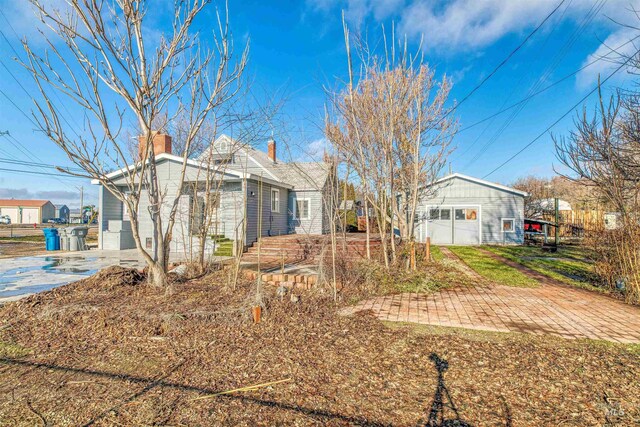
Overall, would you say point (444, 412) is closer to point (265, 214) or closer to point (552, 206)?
point (265, 214)

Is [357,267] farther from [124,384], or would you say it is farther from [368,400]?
[124,384]

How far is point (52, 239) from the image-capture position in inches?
535

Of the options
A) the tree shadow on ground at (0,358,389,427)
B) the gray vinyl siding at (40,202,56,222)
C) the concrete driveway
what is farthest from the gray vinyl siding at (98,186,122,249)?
the gray vinyl siding at (40,202,56,222)

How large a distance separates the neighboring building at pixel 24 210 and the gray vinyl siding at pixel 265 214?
227ft

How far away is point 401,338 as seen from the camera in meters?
3.82

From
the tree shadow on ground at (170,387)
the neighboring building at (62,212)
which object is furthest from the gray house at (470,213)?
the neighboring building at (62,212)

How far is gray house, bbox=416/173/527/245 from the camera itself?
1653 centimetres

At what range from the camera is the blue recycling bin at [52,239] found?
13.4 metres

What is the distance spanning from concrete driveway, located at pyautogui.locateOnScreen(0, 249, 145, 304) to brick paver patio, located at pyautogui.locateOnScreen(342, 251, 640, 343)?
632 cm

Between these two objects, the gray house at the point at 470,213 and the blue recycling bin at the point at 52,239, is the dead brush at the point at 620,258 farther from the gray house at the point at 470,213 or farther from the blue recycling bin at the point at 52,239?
the blue recycling bin at the point at 52,239

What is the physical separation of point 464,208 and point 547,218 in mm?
9909

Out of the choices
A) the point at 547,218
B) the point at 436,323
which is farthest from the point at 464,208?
the point at 436,323

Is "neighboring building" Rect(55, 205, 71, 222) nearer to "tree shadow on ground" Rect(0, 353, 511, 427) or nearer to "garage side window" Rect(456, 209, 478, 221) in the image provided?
"garage side window" Rect(456, 209, 478, 221)

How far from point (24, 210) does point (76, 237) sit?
67806 mm
